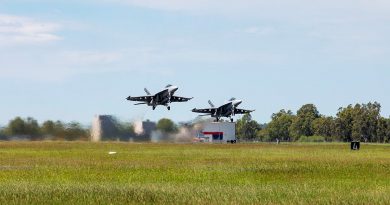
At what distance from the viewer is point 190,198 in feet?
82.3

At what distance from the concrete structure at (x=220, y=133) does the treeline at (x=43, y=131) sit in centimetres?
5577

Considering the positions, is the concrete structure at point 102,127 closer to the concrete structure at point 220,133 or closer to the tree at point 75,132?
the tree at point 75,132

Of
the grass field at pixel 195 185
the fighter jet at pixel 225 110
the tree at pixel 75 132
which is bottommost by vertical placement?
the grass field at pixel 195 185

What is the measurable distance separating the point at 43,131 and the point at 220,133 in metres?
66.7

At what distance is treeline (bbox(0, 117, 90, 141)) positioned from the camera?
10419 cm

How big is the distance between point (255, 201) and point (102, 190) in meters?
6.57

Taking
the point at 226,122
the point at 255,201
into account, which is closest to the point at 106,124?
the point at 226,122

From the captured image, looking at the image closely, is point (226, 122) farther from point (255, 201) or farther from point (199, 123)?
point (255, 201)

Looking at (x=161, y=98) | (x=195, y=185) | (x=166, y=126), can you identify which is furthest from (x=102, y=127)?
(x=195, y=185)

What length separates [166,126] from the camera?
404ft

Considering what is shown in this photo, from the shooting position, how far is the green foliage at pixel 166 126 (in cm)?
12225

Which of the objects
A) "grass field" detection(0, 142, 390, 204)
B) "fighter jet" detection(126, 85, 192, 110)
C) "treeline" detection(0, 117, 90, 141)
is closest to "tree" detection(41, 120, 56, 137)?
"treeline" detection(0, 117, 90, 141)

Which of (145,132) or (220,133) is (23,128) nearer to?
(145,132)

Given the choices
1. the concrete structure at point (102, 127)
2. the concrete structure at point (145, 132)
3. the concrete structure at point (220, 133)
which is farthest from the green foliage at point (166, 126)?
the concrete structure at point (220, 133)
